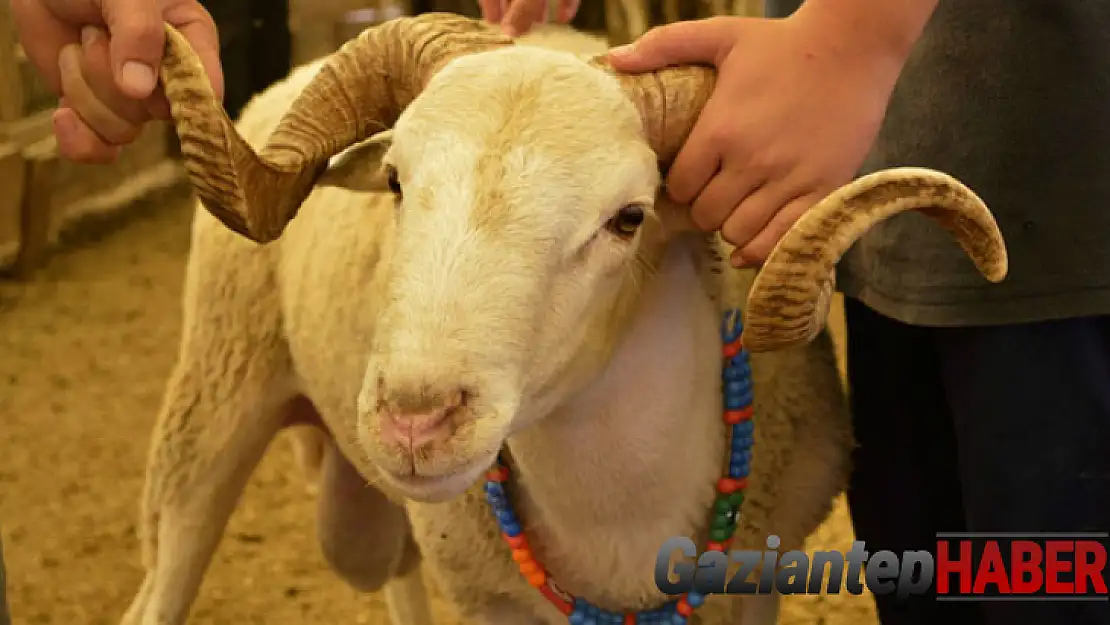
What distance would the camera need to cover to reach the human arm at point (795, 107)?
0.79 m

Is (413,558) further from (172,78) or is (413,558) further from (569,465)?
(172,78)

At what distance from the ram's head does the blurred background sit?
1.30 feet

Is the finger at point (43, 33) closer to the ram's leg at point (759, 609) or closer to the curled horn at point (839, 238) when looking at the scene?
the curled horn at point (839, 238)

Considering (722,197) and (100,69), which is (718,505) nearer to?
(722,197)

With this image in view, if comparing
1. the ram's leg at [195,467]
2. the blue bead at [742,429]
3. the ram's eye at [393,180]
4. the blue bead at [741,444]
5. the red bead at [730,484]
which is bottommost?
the ram's leg at [195,467]

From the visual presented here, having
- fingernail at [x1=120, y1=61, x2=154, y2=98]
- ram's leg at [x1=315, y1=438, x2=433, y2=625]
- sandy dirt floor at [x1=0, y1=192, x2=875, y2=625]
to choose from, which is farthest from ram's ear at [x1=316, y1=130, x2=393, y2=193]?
sandy dirt floor at [x1=0, y1=192, x2=875, y2=625]

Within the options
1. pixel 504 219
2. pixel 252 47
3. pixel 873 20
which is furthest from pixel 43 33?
pixel 252 47

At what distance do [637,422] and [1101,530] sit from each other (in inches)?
18.1

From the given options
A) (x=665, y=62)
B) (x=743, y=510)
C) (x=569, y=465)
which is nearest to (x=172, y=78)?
(x=665, y=62)

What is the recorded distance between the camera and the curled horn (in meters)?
0.78

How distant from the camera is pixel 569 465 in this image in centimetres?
110

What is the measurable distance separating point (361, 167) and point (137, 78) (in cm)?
28

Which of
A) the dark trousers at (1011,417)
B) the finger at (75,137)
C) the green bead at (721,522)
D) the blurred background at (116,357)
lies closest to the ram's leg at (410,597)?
the blurred background at (116,357)

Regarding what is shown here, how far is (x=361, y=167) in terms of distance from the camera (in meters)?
1.12
